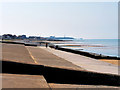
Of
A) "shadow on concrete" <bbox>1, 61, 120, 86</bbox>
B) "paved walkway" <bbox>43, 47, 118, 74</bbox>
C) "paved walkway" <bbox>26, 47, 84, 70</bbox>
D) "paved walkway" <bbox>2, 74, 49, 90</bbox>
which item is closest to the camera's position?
"paved walkway" <bbox>2, 74, 49, 90</bbox>

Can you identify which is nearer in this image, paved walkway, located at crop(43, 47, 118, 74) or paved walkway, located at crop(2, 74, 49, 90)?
paved walkway, located at crop(2, 74, 49, 90)

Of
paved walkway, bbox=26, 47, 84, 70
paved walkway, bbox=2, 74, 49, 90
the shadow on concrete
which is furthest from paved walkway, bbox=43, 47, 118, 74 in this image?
paved walkway, bbox=2, 74, 49, 90

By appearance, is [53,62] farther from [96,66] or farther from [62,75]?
[96,66]

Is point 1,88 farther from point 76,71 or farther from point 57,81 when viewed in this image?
point 76,71

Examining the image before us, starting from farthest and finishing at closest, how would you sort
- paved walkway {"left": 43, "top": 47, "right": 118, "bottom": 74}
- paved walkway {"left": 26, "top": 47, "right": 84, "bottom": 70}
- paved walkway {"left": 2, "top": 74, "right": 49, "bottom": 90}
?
paved walkway {"left": 43, "top": 47, "right": 118, "bottom": 74}
paved walkway {"left": 26, "top": 47, "right": 84, "bottom": 70}
paved walkway {"left": 2, "top": 74, "right": 49, "bottom": 90}

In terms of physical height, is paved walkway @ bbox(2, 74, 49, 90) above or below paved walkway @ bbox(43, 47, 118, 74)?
above

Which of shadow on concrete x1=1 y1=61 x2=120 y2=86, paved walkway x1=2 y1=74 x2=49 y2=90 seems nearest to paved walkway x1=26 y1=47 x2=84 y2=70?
shadow on concrete x1=1 y1=61 x2=120 y2=86

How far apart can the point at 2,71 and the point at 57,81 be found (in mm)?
2031

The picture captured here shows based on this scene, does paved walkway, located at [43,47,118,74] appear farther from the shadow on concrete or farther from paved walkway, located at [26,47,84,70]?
the shadow on concrete

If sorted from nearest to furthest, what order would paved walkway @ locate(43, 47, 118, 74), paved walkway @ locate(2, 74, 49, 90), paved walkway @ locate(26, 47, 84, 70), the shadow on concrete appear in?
paved walkway @ locate(2, 74, 49, 90)
the shadow on concrete
paved walkway @ locate(26, 47, 84, 70)
paved walkway @ locate(43, 47, 118, 74)

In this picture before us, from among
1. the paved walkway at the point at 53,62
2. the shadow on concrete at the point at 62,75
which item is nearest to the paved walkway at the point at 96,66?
the paved walkway at the point at 53,62

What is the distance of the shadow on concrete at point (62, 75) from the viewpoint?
6125 millimetres

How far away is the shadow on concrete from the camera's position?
6.12 meters

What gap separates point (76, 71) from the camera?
7.15m
